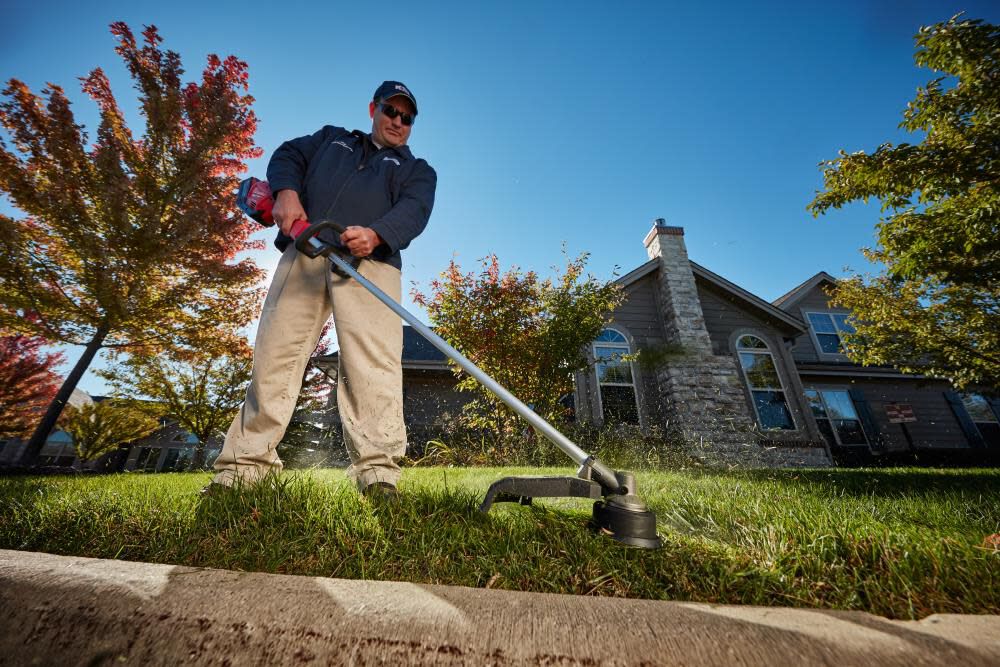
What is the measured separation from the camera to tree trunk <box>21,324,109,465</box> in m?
6.59

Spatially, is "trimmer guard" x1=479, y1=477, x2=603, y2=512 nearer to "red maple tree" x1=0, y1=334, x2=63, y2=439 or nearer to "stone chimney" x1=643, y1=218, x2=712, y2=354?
"stone chimney" x1=643, y1=218, x2=712, y2=354

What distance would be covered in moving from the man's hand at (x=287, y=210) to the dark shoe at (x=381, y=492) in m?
1.32

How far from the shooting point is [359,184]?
238 cm

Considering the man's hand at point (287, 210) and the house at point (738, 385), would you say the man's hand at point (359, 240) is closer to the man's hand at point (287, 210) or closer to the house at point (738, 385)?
the man's hand at point (287, 210)

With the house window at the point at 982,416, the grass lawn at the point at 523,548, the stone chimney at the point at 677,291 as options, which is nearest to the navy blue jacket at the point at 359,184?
the grass lawn at the point at 523,548

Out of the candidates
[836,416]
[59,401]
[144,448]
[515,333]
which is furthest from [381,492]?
[144,448]

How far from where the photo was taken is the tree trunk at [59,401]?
659cm

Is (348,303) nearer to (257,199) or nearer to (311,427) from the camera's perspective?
(257,199)

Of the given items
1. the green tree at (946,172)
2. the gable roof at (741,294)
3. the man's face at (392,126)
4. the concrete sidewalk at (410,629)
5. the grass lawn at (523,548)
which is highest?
the gable roof at (741,294)

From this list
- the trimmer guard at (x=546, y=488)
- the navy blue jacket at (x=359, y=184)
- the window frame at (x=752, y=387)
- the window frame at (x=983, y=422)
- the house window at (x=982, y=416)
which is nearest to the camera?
the trimmer guard at (x=546, y=488)

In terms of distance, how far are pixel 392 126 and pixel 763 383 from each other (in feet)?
36.9

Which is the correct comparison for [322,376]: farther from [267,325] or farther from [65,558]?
[65,558]

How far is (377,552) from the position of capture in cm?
130

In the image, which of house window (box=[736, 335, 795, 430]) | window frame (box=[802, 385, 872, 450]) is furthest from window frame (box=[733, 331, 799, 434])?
window frame (box=[802, 385, 872, 450])
